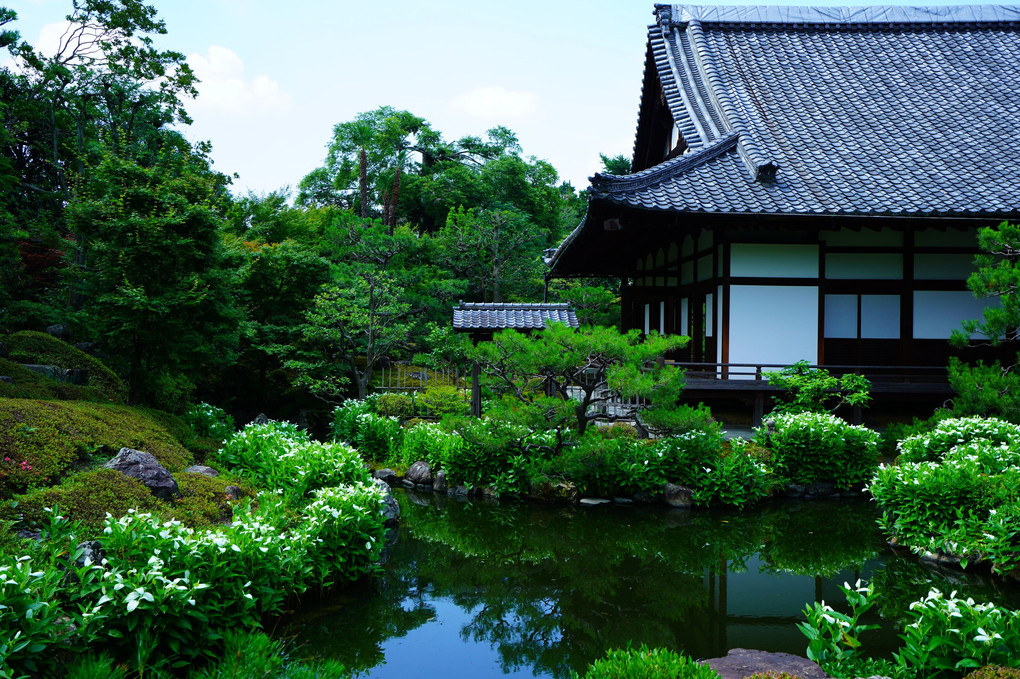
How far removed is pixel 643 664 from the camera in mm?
4184

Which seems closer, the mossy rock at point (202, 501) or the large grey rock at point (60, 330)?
the mossy rock at point (202, 501)

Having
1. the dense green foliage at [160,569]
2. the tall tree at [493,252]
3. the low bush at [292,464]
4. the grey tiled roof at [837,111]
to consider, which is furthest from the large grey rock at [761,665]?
the tall tree at [493,252]

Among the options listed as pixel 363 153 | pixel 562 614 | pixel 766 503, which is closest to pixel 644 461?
pixel 766 503

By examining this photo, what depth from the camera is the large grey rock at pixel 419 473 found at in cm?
1157

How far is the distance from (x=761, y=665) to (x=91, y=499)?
17.2 feet

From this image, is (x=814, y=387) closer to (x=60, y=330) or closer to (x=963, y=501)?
(x=963, y=501)

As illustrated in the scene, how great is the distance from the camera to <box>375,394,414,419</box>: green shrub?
1524 centimetres

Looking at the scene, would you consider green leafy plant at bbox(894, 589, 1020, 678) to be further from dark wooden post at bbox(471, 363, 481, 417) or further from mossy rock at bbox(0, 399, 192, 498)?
dark wooden post at bbox(471, 363, 481, 417)

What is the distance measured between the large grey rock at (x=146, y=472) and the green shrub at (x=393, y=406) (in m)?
8.61

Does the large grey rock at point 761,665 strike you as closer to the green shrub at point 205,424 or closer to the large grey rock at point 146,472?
the large grey rock at point 146,472

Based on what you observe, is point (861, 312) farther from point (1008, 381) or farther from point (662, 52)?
point (662, 52)

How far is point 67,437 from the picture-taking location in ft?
22.1

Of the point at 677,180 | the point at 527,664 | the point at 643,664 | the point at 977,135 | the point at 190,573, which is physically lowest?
the point at 527,664

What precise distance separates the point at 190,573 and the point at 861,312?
12214 millimetres
